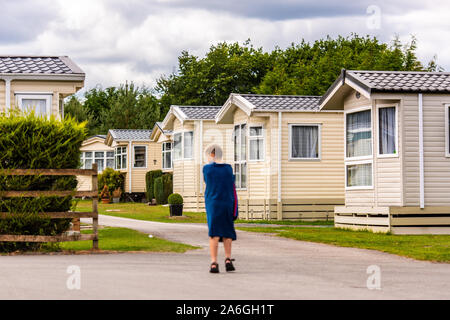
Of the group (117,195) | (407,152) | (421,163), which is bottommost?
(117,195)

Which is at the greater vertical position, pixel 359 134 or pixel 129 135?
pixel 129 135

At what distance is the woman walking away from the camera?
1064cm

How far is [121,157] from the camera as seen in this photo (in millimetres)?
51281

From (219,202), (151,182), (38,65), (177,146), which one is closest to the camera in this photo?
(219,202)

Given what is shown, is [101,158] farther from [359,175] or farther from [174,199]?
[359,175]

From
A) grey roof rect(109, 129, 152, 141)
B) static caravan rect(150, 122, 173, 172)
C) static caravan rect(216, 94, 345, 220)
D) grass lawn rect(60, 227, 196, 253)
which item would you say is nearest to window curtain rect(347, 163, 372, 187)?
static caravan rect(216, 94, 345, 220)

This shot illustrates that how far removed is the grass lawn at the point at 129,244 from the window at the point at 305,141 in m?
9.57

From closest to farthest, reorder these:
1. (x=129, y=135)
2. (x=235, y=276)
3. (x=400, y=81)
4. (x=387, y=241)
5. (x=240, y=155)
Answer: (x=235, y=276) → (x=387, y=241) → (x=400, y=81) → (x=240, y=155) → (x=129, y=135)

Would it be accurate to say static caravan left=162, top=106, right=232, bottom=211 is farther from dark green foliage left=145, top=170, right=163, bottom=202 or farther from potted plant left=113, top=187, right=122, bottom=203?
potted plant left=113, top=187, right=122, bottom=203

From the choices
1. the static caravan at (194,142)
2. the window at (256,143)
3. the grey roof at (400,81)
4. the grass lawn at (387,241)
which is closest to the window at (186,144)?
the static caravan at (194,142)

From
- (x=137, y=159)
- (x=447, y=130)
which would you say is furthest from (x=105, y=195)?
(x=447, y=130)

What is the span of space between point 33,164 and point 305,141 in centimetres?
1475
